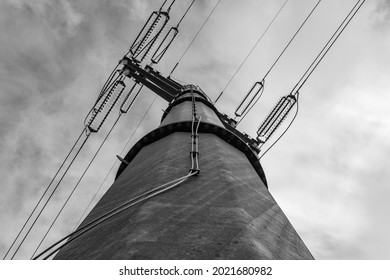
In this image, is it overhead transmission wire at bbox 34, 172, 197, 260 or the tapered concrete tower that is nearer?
the tapered concrete tower

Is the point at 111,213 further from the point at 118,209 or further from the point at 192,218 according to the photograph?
the point at 192,218

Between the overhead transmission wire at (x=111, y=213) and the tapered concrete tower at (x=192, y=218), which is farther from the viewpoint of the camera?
the overhead transmission wire at (x=111, y=213)

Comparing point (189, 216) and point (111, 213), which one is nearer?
point (189, 216)

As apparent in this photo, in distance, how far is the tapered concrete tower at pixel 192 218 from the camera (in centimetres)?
258

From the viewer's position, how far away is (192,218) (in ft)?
9.67

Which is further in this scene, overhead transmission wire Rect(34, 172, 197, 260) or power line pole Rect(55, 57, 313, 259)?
overhead transmission wire Rect(34, 172, 197, 260)

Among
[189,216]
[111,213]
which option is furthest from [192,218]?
[111,213]

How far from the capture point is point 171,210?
3.09 metres

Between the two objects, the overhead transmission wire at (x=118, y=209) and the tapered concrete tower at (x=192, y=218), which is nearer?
the tapered concrete tower at (x=192, y=218)

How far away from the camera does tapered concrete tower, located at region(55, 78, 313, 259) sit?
2578 millimetres

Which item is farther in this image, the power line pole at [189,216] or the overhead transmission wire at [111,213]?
the overhead transmission wire at [111,213]

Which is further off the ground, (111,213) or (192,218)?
(111,213)
